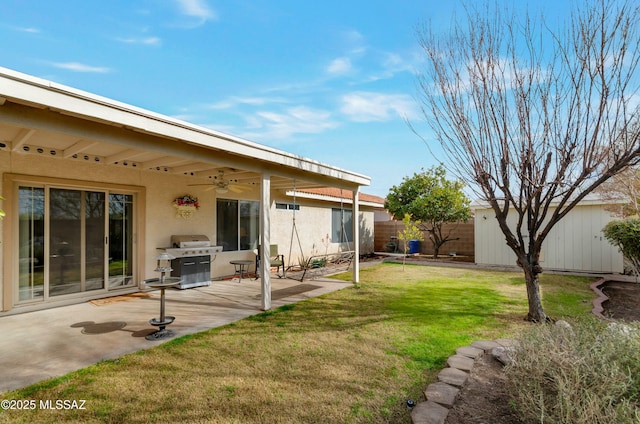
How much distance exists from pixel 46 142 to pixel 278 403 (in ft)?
18.4

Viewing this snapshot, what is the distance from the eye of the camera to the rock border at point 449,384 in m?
2.63

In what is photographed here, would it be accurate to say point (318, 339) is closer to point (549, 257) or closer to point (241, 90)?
point (241, 90)

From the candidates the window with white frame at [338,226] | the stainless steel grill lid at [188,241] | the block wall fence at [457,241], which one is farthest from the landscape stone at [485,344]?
the block wall fence at [457,241]

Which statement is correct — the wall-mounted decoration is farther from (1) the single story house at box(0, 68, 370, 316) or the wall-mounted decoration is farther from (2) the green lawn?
(2) the green lawn

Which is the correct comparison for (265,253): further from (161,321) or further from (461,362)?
(461,362)

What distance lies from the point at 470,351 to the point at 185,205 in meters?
6.99

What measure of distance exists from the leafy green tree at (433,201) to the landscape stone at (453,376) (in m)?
11.3

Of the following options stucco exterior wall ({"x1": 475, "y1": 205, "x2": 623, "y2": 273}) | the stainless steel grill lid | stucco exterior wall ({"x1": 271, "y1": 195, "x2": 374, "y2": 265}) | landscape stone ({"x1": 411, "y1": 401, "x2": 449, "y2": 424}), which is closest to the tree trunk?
landscape stone ({"x1": 411, "y1": 401, "x2": 449, "y2": 424})

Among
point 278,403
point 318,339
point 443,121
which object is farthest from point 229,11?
point 278,403

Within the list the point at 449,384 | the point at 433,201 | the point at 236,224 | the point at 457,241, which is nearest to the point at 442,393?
the point at 449,384

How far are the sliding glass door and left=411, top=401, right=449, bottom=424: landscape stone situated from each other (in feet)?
22.3

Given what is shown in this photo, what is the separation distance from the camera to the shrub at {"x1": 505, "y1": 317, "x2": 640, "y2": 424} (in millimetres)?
2113

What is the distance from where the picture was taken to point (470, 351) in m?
3.93

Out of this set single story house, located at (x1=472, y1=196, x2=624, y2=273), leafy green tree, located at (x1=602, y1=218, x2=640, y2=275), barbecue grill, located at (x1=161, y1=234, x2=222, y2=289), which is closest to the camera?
leafy green tree, located at (x1=602, y1=218, x2=640, y2=275)
